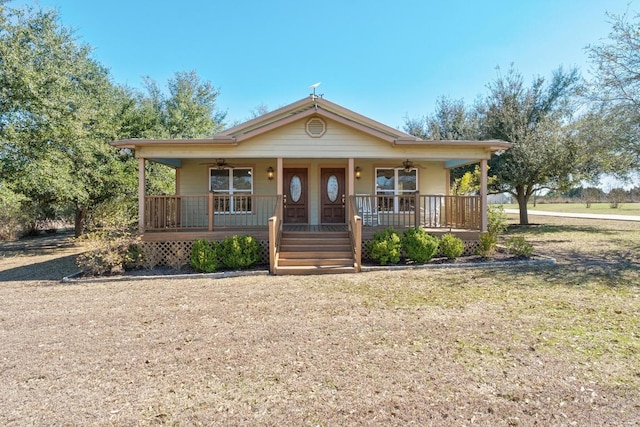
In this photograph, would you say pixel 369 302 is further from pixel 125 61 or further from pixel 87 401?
pixel 125 61

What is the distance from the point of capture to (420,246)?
9211 mm

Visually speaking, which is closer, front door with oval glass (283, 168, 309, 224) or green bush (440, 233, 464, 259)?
green bush (440, 233, 464, 259)

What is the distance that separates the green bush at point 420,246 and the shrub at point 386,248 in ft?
0.83

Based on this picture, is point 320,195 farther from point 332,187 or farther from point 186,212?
point 186,212

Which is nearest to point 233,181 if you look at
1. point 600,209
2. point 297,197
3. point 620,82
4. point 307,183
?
point 297,197

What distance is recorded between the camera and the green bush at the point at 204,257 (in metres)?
8.72

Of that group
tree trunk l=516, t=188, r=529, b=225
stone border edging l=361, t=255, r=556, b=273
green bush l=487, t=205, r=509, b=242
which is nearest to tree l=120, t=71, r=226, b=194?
stone border edging l=361, t=255, r=556, b=273

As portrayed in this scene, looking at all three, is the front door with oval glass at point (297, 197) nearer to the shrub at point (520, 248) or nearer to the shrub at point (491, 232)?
the shrub at point (491, 232)

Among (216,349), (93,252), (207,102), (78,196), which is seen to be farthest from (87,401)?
(207,102)

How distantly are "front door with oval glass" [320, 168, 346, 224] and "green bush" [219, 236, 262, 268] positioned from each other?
4.00m

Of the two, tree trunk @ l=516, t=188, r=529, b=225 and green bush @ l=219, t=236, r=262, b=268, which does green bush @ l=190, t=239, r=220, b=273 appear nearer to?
green bush @ l=219, t=236, r=262, b=268

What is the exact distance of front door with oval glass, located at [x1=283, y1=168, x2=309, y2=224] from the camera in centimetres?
1249

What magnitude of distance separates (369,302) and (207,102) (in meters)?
20.4

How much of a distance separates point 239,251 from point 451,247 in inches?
235
